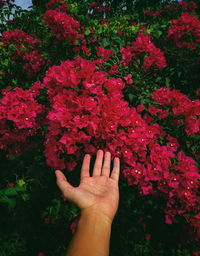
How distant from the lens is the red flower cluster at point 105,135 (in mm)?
1692

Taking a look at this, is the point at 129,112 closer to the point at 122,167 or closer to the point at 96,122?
the point at 96,122

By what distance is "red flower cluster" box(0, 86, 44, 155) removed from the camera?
6.70ft

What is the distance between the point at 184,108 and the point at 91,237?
155cm

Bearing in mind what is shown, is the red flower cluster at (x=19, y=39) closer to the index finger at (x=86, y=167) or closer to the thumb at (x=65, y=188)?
the index finger at (x=86, y=167)

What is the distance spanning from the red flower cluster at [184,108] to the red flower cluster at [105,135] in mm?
327

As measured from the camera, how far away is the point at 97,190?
160 cm

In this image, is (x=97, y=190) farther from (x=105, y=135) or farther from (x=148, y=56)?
(x=148, y=56)

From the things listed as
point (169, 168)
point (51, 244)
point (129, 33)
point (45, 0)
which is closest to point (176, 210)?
point (169, 168)

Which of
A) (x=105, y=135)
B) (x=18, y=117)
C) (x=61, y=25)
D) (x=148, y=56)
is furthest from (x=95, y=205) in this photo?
(x=61, y=25)

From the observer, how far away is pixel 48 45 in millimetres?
3645

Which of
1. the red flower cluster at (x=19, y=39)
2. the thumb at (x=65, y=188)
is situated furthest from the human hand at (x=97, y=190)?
the red flower cluster at (x=19, y=39)

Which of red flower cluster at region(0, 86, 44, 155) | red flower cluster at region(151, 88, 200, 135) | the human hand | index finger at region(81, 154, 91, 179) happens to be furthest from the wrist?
red flower cluster at region(151, 88, 200, 135)

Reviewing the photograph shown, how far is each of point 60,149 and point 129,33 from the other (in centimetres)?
301

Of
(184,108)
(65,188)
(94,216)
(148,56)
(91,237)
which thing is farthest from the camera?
(148,56)
